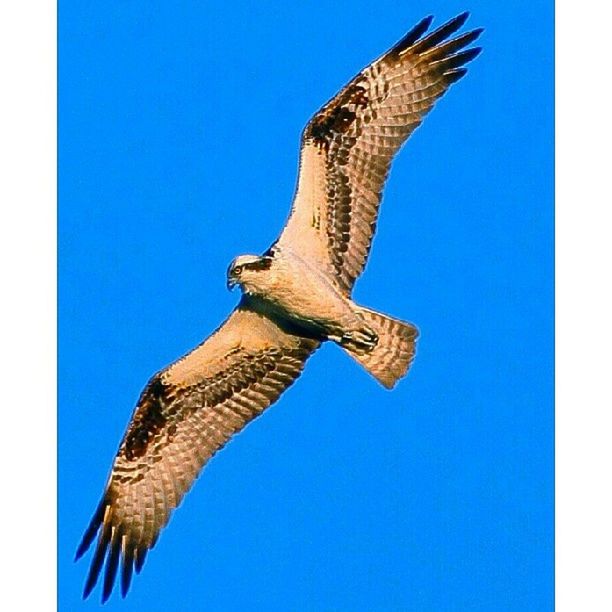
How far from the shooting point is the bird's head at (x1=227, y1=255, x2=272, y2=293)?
7652 mm

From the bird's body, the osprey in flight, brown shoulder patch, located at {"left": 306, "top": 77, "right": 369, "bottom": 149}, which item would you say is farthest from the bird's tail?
brown shoulder patch, located at {"left": 306, "top": 77, "right": 369, "bottom": 149}

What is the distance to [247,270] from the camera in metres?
7.68

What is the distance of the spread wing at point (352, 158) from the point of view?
8.02 metres

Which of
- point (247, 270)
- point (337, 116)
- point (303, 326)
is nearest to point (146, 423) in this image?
point (303, 326)

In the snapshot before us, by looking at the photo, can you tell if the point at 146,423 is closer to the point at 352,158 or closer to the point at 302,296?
the point at 302,296

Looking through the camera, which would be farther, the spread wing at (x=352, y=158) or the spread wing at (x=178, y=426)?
the spread wing at (x=178, y=426)

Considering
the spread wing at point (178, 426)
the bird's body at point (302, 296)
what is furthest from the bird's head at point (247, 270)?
the spread wing at point (178, 426)

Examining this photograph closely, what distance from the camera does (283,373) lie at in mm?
8312

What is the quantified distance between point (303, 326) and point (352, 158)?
0.92 m

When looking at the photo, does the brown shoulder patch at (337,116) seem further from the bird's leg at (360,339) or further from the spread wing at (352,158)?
the bird's leg at (360,339)

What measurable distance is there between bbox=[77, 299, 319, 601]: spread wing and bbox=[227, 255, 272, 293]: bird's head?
534 mm

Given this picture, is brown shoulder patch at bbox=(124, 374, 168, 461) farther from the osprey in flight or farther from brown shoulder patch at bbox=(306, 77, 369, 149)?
brown shoulder patch at bbox=(306, 77, 369, 149)

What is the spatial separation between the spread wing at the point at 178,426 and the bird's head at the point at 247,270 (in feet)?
1.75
